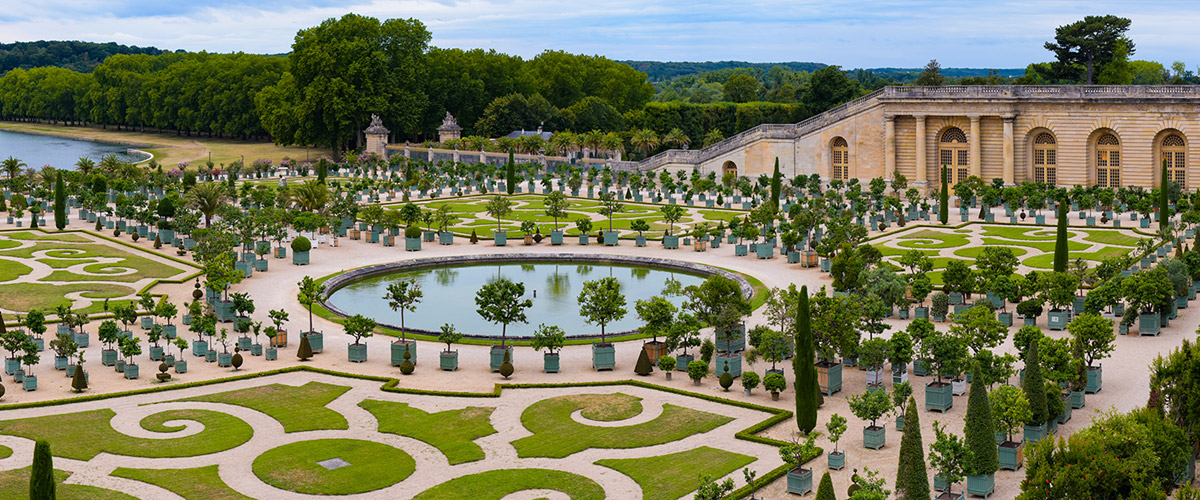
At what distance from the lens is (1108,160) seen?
85.7 m

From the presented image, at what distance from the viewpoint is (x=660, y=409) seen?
36.6 metres

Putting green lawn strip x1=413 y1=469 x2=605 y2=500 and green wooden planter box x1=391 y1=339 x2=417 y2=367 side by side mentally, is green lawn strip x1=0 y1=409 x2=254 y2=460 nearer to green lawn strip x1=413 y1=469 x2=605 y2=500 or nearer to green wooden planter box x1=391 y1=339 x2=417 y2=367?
green lawn strip x1=413 y1=469 x2=605 y2=500

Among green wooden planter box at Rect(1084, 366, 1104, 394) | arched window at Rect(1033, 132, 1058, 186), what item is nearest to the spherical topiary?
green wooden planter box at Rect(1084, 366, 1104, 394)

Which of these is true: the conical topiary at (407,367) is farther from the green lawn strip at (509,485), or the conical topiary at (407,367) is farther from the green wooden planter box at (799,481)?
the green wooden planter box at (799,481)

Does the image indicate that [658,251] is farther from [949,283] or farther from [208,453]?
[208,453]

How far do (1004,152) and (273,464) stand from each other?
67.0m

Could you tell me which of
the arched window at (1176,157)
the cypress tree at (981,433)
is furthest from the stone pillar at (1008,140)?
the cypress tree at (981,433)

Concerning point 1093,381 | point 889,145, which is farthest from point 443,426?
point 889,145

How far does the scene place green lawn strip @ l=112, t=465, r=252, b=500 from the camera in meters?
29.5

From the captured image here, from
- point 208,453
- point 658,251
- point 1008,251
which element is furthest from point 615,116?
point 208,453

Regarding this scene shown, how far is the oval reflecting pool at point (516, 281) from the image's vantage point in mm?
49250

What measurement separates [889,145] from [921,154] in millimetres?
2414

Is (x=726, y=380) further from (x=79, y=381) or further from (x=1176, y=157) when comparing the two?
(x=1176, y=157)

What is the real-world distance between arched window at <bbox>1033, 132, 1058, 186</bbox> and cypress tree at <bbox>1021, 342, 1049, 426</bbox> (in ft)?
192
